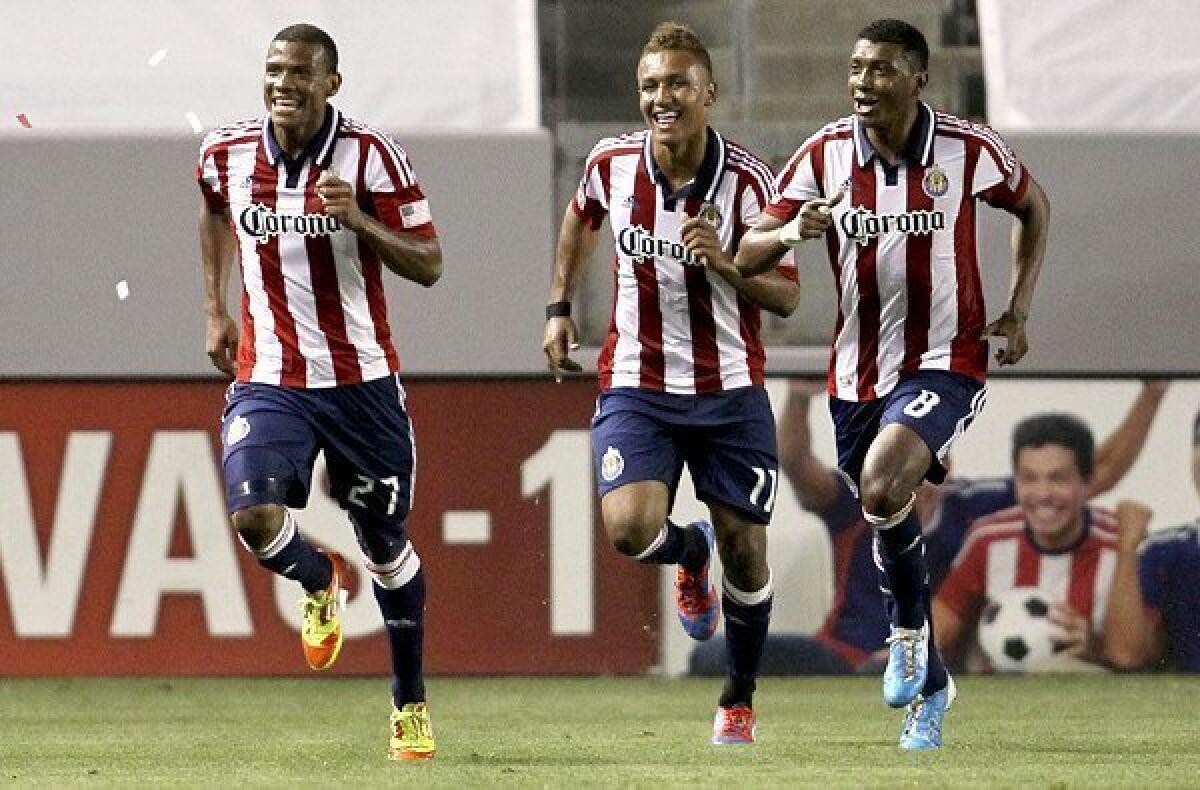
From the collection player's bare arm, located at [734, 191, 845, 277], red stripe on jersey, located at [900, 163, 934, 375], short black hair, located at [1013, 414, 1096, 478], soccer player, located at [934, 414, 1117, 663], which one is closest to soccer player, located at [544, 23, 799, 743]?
player's bare arm, located at [734, 191, 845, 277]

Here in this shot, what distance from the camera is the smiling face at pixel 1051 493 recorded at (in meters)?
10.8

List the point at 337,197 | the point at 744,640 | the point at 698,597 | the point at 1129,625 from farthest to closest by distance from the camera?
1. the point at 1129,625
2. the point at 698,597
3. the point at 744,640
4. the point at 337,197

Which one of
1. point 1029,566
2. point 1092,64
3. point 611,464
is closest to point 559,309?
point 611,464

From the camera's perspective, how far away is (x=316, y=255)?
7352mm

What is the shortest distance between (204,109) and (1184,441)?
4.56 meters

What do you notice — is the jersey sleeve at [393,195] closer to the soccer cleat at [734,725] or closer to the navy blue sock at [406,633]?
the navy blue sock at [406,633]

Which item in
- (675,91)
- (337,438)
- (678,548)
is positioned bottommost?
(678,548)

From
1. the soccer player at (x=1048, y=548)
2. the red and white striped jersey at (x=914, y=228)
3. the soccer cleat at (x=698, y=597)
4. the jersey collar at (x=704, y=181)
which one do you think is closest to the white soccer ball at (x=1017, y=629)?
the soccer player at (x=1048, y=548)

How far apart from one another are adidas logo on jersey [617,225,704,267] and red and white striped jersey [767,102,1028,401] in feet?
1.04

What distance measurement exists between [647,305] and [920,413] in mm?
893

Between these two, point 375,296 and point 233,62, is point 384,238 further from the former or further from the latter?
point 233,62

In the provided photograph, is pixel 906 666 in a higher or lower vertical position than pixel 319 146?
lower

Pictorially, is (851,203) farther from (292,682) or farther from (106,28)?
(106,28)

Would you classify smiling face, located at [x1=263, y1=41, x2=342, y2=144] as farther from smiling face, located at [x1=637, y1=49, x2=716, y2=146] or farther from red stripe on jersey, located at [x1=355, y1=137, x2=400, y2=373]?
smiling face, located at [x1=637, y1=49, x2=716, y2=146]
